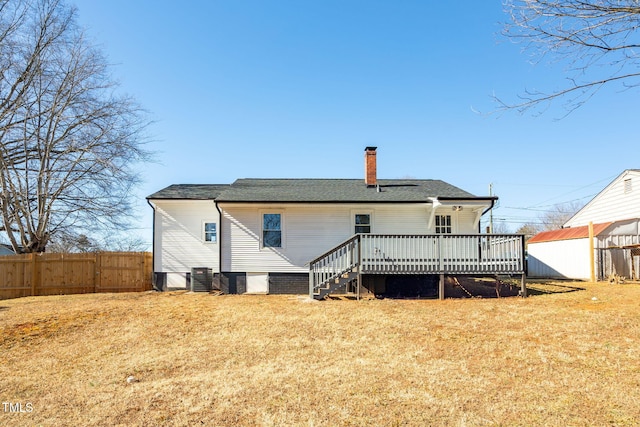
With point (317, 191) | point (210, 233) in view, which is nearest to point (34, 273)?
point (210, 233)

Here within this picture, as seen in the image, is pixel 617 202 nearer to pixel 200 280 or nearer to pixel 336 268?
pixel 336 268

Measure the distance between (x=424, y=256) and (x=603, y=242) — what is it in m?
10.3

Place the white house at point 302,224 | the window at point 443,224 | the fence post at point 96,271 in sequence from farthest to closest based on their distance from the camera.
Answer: the fence post at point 96,271 < the window at point 443,224 < the white house at point 302,224

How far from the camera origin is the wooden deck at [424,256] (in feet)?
40.3

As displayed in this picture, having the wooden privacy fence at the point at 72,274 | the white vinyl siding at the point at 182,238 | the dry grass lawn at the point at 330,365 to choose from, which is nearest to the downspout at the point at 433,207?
the dry grass lawn at the point at 330,365

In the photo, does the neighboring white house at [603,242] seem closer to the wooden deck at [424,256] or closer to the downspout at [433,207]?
the wooden deck at [424,256]

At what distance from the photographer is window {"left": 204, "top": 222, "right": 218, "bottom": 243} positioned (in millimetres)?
15930

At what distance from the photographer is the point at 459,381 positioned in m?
5.50

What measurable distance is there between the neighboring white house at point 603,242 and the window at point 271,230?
1377 centimetres

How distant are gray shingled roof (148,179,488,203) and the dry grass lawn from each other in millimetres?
4631

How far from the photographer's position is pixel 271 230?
14.7 meters

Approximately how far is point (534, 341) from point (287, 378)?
479cm

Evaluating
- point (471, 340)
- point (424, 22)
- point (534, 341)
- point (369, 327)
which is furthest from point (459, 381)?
point (424, 22)

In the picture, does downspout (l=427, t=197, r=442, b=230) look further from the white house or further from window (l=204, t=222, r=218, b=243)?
window (l=204, t=222, r=218, b=243)
